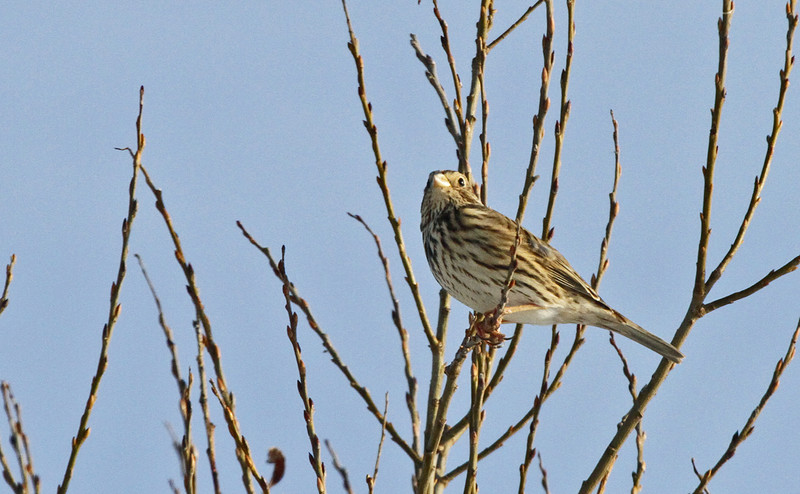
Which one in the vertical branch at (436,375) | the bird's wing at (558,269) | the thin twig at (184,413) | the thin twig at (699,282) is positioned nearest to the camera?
the thin twig at (184,413)

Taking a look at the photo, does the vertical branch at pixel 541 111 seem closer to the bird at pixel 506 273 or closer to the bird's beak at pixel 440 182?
the bird at pixel 506 273

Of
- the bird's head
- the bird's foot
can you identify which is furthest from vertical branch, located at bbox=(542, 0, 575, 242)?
the bird's head

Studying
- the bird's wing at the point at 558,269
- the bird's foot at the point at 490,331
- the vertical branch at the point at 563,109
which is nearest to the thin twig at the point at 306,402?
the bird's foot at the point at 490,331

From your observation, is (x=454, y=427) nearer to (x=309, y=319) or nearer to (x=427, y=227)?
(x=309, y=319)

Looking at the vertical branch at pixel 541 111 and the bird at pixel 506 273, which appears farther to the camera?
the bird at pixel 506 273

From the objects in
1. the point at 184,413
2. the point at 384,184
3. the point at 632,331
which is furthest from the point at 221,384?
the point at 632,331

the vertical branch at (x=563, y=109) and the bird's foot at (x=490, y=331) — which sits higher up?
the vertical branch at (x=563, y=109)

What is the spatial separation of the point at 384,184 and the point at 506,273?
169 centimetres

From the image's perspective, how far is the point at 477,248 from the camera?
6.21m

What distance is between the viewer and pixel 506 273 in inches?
239

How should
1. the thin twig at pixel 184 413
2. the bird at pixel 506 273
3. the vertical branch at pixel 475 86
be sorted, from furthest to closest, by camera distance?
the bird at pixel 506 273, the vertical branch at pixel 475 86, the thin twig at pixel 184 413

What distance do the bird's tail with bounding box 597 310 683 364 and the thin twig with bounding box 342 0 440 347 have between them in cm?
146

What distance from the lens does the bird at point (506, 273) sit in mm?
5961

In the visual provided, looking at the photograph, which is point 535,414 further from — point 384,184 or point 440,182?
point 440,182
